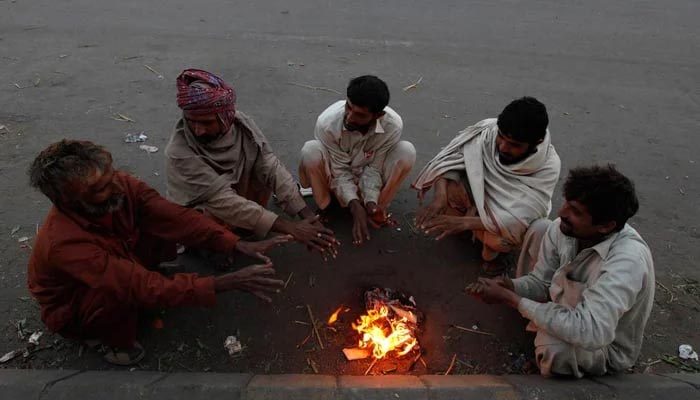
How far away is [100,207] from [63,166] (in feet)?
0.91

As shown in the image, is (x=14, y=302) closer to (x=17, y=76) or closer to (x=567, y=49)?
(x=17, y=76)

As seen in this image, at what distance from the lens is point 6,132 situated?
198 inches

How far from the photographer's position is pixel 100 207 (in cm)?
260

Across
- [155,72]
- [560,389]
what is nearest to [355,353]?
[560,389]

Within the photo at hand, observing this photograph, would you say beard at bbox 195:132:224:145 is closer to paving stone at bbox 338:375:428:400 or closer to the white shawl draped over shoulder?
the white shawl draped over shoulder

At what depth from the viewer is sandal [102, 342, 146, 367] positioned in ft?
9.73

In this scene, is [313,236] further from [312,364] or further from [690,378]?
[690,378]

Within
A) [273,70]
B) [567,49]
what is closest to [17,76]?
[273,70]

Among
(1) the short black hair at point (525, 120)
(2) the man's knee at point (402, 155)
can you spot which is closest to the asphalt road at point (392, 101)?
(2) the man's knee at point (402, 155)

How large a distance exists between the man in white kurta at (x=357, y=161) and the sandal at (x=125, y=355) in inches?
63.1

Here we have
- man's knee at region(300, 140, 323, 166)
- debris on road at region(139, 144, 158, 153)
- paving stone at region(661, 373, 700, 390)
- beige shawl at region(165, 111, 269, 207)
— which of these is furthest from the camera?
debris on road at region(139, 144, 158, 153)

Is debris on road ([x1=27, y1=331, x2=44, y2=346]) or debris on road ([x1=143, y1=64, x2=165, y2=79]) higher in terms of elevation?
debris on road ([x1=143, y1=64, x2=165, y2=79])

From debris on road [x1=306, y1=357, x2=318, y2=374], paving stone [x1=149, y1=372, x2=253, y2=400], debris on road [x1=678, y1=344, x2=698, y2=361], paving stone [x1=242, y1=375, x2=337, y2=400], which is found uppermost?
paving stone [x1=242, y1=375, x2=337, y2=400]

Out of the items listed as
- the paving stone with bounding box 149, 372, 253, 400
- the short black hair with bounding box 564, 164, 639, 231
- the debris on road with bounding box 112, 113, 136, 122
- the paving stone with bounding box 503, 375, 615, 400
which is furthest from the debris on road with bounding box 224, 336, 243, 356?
the debris on road with bounding box 112, 113, 136, 122
